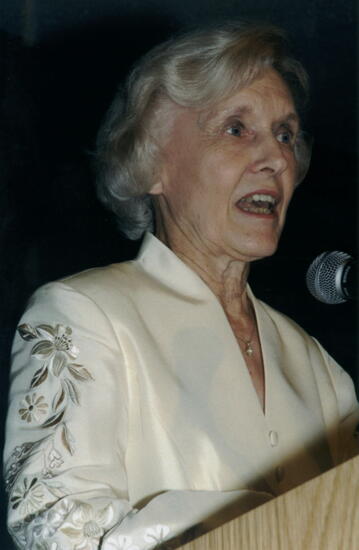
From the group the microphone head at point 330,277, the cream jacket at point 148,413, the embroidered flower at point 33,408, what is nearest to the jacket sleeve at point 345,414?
the cream jacket at point 148,413

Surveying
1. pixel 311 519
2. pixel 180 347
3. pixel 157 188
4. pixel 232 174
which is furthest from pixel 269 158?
pixel 311 519

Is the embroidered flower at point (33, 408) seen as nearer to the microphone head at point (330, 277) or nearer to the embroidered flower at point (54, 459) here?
the embroidered flower at point (54, 459)

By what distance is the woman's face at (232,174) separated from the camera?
151 cm

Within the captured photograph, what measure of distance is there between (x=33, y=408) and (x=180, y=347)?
0.24 metres

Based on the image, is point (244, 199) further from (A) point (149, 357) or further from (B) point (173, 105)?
(A) point (149, 357)

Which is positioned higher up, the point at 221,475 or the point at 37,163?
the point at 37,163

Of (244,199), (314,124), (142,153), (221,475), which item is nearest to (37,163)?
(142,153)

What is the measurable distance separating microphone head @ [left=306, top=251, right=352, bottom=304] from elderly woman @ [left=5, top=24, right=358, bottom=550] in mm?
216

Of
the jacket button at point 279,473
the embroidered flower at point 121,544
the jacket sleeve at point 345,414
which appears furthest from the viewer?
the jacket sleeve at point 345,414

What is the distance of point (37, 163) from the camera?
1.77 meters

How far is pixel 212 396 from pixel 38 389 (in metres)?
0.24

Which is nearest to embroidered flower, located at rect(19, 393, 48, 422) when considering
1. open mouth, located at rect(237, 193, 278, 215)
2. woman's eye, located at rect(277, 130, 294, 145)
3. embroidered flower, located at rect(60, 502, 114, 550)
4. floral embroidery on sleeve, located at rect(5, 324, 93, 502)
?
floral embroidery on sleeve, located at rect(5, 324, 93, 502)

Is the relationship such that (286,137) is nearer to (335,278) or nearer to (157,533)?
(335,278)

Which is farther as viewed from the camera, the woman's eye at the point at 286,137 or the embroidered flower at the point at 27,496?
the woman's eye at the point at 286,137
